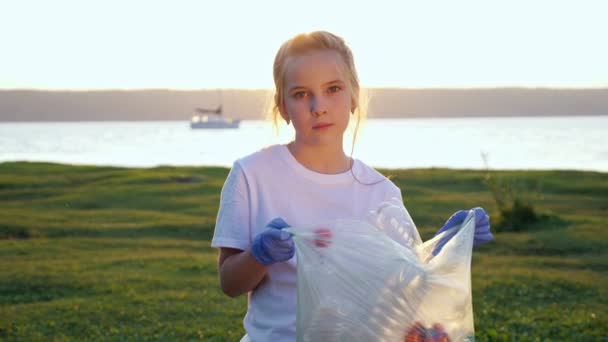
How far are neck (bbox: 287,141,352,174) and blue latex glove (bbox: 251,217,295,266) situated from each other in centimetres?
57

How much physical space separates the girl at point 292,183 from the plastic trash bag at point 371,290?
445 mm

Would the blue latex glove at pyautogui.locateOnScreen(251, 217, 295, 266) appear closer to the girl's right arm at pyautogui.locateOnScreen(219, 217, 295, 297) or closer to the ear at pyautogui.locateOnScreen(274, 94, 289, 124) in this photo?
the girl's right arm at pyautogui.locateOnScreen(219, 217, 295, 297)

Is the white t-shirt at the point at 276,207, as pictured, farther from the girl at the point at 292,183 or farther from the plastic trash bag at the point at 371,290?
the plastic trash bag at the point at 371,290

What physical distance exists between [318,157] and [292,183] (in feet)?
0.49

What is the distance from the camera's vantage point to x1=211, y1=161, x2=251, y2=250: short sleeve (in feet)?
8.80

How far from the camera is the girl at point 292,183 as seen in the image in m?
2.70

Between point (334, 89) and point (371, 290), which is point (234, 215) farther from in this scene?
point (371, 290)

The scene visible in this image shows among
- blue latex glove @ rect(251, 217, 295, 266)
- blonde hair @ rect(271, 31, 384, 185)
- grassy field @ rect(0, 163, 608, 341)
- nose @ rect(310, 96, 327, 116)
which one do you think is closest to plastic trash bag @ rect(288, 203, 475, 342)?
blue latex glove @ rect(251, 217, 295, 266)

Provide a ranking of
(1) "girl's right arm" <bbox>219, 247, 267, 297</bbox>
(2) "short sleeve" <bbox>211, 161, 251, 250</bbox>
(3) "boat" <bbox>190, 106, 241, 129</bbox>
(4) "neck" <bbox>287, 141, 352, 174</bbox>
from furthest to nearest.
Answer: (3) "boat" <bbox>190, 106, 241, 129</bbox> < (4) "neck" <bbox>287, 141, 352, 174</bbox> < (2) "short sleeve" <bbox>211, 161, 251, 250</bbox> < (1) "girl's right arm" <bbox>219, 247, 267, 297</bbox>

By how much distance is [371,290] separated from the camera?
82.4 inches

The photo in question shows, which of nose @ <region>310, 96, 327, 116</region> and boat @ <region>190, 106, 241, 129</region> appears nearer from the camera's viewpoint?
nose @ <region>310, 96, 327, 116</region>

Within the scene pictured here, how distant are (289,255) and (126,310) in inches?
219

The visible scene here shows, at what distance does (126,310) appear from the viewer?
24.8ft

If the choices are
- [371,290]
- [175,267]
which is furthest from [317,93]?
[175,267]
